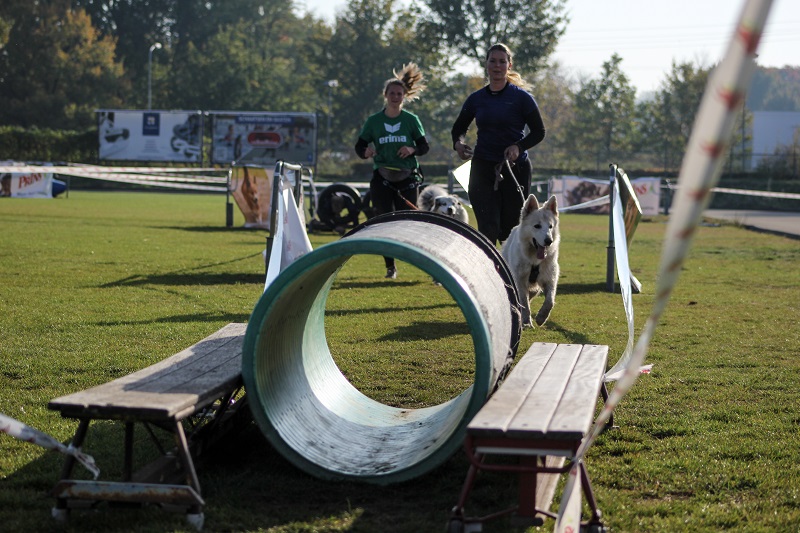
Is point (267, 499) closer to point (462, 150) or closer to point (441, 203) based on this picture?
point (462, 150)

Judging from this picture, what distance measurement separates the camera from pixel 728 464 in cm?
455

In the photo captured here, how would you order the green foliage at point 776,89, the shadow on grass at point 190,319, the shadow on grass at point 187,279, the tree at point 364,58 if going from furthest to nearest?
the green foliage at point 776,89 < the tree at point 364,58 < the shadow on grass at point 187,279 < the shadow on grass at point 190,319

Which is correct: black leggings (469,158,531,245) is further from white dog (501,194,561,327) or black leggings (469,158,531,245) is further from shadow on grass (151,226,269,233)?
shadow on grass (151,226,269,233)

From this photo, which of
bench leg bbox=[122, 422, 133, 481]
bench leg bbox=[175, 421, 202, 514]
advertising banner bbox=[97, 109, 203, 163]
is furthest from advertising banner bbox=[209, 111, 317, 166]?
bench leg bbox=[175, 421, 202, 514]

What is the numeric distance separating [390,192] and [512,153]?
277 cm

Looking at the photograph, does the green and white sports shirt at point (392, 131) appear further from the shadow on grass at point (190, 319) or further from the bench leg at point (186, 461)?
the bench leg at point (186, 461)

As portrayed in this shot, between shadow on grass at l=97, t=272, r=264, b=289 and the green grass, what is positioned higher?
the green grass

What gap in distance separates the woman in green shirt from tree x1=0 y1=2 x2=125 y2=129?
63.1m

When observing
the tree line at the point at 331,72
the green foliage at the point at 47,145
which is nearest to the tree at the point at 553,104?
the tree line at the point at 331,72

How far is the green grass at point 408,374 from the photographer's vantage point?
3945 mm

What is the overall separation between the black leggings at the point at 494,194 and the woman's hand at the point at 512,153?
23 cm

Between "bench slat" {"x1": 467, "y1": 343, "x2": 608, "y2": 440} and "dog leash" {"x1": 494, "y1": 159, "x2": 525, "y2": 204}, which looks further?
"dog leash" {"x1": 494, "y1": 159, "x2": 525, "y2": 204}

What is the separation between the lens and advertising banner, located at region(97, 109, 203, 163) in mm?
54156

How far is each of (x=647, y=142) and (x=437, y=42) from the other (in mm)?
16556
